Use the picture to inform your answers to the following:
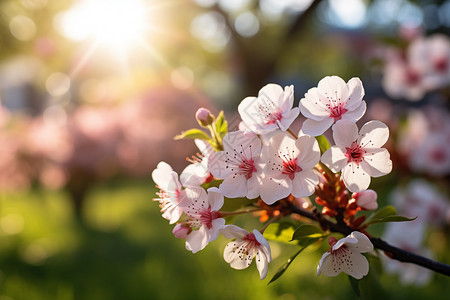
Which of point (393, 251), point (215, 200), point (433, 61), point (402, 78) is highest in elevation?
point (215, 200)

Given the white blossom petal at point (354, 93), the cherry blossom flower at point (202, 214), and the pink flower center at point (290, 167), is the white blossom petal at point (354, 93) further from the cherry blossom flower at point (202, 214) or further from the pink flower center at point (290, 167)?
the cherry blossom flower at point (202, 214)

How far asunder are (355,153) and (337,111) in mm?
67

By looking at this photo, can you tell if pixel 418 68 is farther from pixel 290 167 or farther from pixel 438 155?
pixel 290 167

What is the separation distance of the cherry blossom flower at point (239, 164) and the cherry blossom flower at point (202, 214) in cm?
3

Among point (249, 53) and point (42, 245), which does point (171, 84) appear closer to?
point (249, 53)

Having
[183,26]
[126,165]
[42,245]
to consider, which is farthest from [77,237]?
[183,26]

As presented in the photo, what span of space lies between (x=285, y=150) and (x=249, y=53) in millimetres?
4259

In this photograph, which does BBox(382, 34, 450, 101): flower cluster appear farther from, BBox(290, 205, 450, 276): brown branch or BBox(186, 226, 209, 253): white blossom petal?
BBox(186, 226, 209, 253): white blossom petal

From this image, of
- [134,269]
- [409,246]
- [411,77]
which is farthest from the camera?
[134,269]

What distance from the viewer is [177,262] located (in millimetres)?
2584

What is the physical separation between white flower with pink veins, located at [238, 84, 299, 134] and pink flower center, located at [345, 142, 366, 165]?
9 centimetres

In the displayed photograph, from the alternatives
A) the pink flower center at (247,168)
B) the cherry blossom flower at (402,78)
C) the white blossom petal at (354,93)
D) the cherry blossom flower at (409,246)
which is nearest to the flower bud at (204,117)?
the pink flower center at (247,168)

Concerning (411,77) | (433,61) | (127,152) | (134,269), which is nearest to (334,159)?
(433,61)

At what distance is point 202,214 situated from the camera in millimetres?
635
